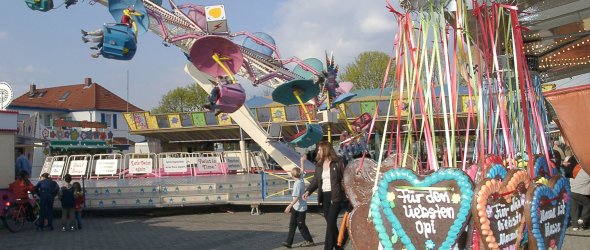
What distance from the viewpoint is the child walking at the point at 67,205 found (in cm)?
1320

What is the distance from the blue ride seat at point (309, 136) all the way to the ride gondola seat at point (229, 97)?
7.93 ft

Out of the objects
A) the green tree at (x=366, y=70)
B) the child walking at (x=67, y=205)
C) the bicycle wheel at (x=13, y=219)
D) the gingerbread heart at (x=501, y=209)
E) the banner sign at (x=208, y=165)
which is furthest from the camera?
the green tree at (x=366, y=70)

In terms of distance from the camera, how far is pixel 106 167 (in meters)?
21.2

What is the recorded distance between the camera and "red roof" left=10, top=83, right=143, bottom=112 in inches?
2176

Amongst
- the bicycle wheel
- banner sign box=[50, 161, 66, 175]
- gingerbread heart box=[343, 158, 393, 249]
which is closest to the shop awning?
banner sign box=[50, 161, 66, 175]

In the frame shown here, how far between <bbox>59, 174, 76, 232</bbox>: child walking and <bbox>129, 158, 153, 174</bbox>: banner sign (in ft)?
25.4

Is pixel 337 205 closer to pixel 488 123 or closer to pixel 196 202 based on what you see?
pixel 488 123

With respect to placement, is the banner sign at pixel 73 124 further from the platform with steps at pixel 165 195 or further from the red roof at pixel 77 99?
the platform with steps at pixel 165 195

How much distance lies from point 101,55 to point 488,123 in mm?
10040

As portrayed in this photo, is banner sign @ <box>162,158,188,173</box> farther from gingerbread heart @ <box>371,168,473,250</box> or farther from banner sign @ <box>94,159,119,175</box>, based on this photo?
gingerbread heart @ <box>371,168,473,250</box>

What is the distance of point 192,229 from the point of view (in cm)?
1280

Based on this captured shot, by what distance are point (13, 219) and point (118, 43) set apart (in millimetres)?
4520

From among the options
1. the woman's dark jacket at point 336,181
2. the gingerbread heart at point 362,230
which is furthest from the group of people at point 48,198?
the gingerbread heart at point 362,230

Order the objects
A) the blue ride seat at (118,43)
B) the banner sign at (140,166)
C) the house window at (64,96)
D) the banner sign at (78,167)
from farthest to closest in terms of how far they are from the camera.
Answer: the house window at (64,96)
the banner sign at (140,166)
the banner sign at (78,167)
the blue ride seat at (118,43)
